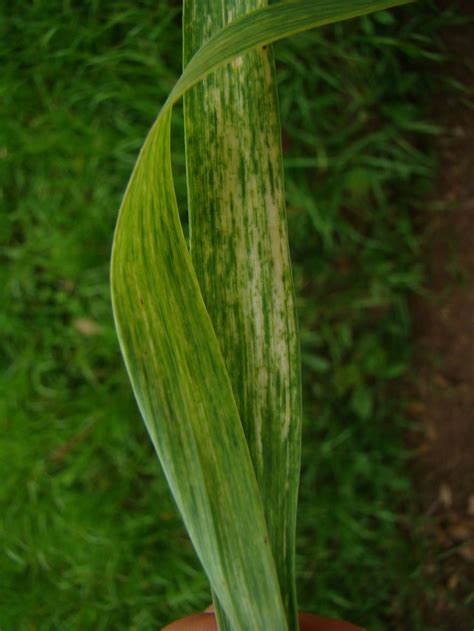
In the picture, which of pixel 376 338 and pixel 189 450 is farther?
pixel 376 338

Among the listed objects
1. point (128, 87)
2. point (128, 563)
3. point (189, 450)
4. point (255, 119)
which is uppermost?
point (128, 87)

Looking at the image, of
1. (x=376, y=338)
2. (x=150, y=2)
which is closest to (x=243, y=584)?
(x=376, y=338)

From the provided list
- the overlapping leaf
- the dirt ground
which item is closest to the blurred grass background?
the dirt ground

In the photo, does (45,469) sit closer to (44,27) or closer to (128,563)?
(128,563)

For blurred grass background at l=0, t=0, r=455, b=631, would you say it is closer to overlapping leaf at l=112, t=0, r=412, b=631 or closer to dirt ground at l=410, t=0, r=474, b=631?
dirt ground at l=410, t=0, r=474, b=631

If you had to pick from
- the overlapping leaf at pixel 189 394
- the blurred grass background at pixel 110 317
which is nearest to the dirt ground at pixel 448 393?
the blurred grass background at pixel 110 317

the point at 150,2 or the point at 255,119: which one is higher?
the point at 150,2

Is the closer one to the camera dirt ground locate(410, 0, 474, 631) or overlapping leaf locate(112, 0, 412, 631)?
overlapping leaf locate(112, 0, 412, 631)
